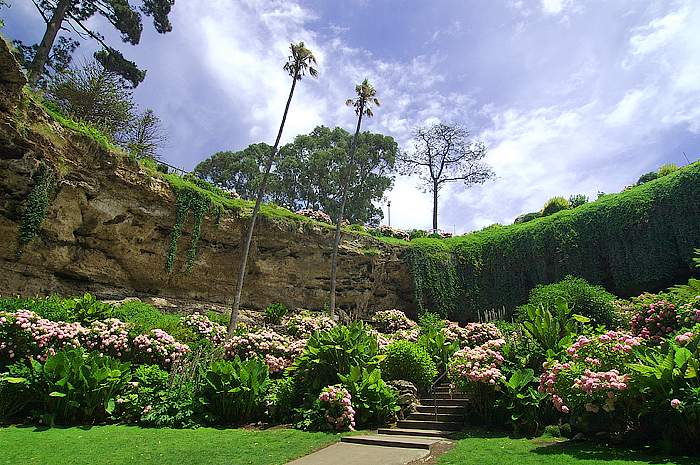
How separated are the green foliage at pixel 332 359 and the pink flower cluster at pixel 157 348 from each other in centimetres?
296

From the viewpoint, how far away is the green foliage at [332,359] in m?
7.67

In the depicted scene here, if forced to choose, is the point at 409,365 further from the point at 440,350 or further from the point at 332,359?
the point at 332,359

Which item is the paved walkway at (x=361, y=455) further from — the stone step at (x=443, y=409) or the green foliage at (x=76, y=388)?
the green foliage at (x=76, y=388)

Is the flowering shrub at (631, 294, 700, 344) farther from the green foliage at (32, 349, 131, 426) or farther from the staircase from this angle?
the green foliage at (32, 349, 131, 426)

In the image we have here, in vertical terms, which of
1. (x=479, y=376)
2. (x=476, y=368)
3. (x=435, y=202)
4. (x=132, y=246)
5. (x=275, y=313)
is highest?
(x=435, y=202)

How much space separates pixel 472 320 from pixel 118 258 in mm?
15735

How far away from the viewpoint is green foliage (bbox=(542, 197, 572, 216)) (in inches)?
760

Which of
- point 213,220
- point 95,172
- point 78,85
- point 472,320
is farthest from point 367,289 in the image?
point 78,85

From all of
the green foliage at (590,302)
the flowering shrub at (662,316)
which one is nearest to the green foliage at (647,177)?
the green foliage at (590,302)

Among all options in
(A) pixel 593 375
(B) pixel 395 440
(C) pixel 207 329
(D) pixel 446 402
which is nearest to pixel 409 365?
(D) pixel 446 402

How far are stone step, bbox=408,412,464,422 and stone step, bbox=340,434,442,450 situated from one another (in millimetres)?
941

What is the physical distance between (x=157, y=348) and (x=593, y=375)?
8350 mm

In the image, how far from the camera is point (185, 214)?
13.9 metres

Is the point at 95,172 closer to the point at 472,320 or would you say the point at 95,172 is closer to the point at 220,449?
the point at 220,449
